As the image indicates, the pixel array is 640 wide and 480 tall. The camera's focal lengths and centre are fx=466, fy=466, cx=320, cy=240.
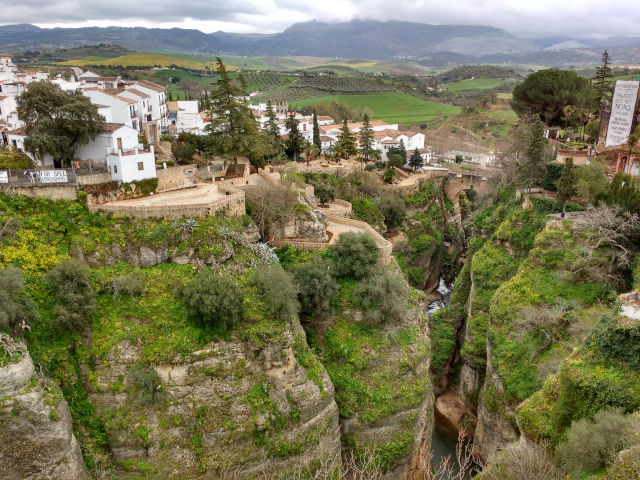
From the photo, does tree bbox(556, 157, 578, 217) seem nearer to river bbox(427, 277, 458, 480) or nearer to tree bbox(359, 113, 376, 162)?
river bbox(427, 277, 458, 480)

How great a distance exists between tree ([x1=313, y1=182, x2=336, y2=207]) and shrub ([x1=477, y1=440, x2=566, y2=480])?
79.6 ft

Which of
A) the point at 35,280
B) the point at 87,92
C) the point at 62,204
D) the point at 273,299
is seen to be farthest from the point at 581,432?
the point at 87,92

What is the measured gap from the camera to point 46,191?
25.5m

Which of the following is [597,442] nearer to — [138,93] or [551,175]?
[551,175]

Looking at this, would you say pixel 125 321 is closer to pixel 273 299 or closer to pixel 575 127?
pixel 273 299

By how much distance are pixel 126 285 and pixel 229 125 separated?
55.2 feet

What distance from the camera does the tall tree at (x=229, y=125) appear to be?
34.0m

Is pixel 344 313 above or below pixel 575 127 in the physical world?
below

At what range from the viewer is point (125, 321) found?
864 inches

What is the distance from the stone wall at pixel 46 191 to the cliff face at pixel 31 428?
999 cm

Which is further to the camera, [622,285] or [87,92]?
[87,92]

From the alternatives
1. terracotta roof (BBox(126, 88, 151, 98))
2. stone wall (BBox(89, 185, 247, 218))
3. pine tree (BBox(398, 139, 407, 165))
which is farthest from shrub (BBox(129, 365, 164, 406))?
pine tree (BBox(398, 139, 407, 165))

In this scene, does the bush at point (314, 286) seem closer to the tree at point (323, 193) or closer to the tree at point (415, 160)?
the tree at point (323, 193)

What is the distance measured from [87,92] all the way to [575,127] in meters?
45.4
